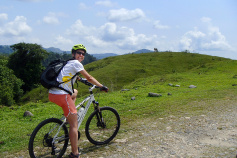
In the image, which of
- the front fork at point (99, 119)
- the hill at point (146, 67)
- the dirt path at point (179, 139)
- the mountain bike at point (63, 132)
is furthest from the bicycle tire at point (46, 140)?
the hill at point (146, 67)

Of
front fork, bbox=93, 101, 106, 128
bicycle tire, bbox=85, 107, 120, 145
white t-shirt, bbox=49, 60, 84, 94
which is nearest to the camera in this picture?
white t-shirt, bbox=49, 60, 84, 94

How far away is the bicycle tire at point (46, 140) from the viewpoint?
5035 millimetres

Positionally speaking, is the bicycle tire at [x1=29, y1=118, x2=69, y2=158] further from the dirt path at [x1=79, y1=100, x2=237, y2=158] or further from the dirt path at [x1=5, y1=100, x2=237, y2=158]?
the dirt path at [x1=79, y1=100, x2=237, y2=158]

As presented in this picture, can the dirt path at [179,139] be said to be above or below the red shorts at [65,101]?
below

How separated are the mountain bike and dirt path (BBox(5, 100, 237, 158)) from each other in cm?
32

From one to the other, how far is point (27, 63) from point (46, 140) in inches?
2282

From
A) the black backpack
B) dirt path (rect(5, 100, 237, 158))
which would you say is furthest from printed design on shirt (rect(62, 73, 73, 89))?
dirt path (rect(5, 100, 237, 158))

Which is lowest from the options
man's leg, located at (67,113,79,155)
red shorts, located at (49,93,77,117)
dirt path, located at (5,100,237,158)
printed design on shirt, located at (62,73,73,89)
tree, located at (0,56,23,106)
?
tree, located at (0,56,23,106)

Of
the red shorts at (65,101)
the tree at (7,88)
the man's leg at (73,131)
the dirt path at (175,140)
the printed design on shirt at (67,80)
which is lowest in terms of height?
the tree at (7,88)

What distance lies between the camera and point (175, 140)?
6.77 metres

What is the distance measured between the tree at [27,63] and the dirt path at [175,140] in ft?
180

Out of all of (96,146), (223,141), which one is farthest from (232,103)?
(96,146)

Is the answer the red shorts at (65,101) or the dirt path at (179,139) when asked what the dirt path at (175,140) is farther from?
the red shorts at (65,101)

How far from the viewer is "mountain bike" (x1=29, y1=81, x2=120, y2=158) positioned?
203 inches
